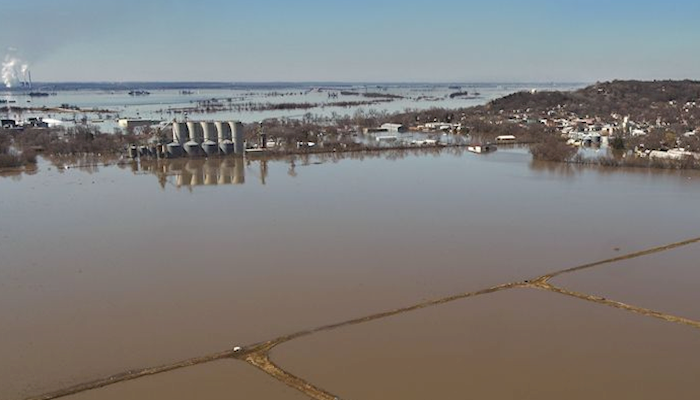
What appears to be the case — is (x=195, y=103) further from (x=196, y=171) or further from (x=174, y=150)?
(x=196, y=171)

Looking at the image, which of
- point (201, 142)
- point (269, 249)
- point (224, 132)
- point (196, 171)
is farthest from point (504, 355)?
point (224, 132)

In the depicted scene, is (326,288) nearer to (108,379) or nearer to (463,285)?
(463,285)

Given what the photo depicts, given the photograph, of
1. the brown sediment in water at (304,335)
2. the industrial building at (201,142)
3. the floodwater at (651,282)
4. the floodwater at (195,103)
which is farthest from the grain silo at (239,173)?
the floodwater at (195,103)

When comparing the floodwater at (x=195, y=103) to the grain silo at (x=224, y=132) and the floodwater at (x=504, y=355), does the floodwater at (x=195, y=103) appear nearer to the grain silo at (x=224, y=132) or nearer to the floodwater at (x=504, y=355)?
the grain silo at (x=224, y=132)

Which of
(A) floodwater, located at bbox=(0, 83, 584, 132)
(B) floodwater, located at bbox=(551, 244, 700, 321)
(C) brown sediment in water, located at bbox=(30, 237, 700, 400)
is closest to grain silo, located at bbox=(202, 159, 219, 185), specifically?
(C) brown sediment in water, located at bbox=(30, 237, 700, 400)

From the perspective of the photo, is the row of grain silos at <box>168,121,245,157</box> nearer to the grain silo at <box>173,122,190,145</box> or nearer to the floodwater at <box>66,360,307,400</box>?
the grain silo at <box>173,122,190,145</box>

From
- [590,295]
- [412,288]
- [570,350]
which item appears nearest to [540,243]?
[590,295]
